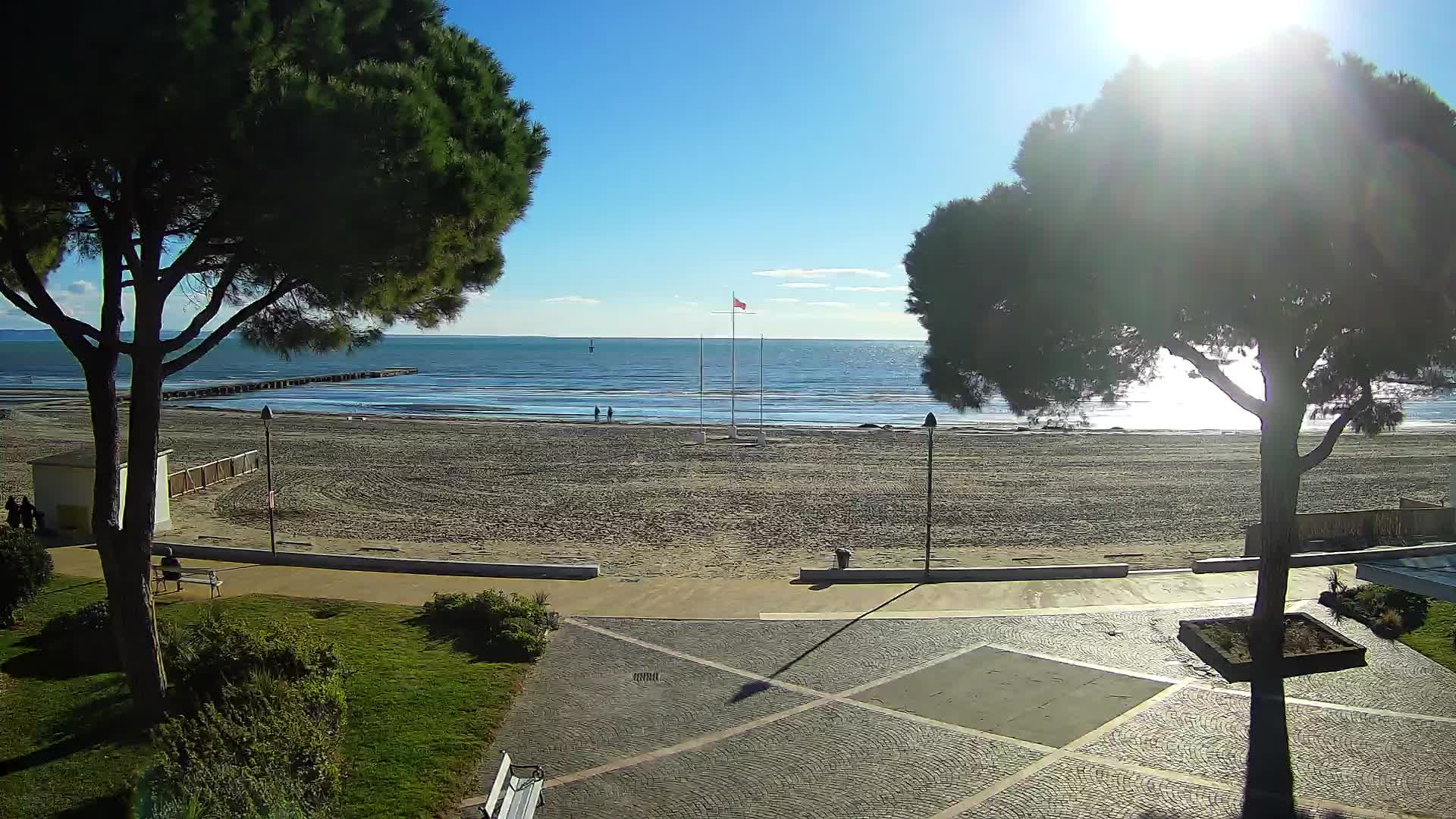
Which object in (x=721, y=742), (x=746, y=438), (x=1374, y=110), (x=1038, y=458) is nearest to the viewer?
(x=721, y=742)

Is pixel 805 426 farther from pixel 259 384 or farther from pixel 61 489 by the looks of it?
pixel 259 384

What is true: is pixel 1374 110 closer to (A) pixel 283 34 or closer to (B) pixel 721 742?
(B) pixel 721 742

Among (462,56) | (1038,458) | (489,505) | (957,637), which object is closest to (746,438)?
(1038,458)

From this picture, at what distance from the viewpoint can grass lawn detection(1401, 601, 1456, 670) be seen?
36.6 feet

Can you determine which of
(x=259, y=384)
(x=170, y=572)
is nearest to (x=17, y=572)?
(x=170, y=572)

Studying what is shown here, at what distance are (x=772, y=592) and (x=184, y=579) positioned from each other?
8677 millimetres

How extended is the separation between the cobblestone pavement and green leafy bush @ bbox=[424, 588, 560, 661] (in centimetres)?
31

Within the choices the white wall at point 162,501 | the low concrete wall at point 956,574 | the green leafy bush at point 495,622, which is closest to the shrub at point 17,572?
the green leafy bush at point 495,622

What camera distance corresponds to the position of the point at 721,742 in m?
8.76

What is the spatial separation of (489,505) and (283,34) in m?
17.3

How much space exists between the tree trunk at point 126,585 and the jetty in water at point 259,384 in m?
62.0

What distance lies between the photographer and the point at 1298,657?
10.8 metres

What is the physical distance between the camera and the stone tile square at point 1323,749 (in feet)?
25.7

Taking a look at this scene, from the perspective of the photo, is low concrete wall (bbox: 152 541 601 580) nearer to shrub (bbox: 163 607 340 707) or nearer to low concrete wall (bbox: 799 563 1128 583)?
low concrete wall (bbox: 799 563 1128 583)
